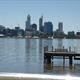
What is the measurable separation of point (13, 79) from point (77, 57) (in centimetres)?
3832

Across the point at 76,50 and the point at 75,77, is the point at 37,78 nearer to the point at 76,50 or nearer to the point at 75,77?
the point at 75,77

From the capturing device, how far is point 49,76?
2.88 metres

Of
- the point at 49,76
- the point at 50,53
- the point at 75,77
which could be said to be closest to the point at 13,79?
the point at 49,76

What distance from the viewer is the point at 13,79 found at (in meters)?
2.93

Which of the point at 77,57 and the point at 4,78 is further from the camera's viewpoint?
the point at 77,57

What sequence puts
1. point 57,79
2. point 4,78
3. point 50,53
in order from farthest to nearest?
1. point 50,53
2. point 4,78
3. point 57,79

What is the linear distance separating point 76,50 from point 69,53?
3341 mm

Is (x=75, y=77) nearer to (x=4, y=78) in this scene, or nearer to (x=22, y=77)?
(x=22, y=77)

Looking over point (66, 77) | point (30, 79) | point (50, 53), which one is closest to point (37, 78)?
point (30, 79)

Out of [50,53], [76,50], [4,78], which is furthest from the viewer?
[76,50]

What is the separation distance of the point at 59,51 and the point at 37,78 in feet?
127

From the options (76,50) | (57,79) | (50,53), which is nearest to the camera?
(57,79)

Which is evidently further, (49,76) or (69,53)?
(69,53)

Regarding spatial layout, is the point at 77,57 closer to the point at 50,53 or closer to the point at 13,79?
the point at 50,53
